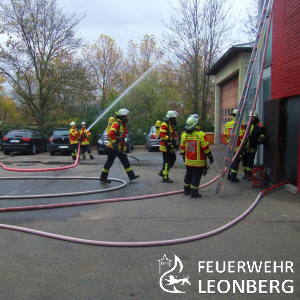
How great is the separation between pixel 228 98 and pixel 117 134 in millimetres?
12655

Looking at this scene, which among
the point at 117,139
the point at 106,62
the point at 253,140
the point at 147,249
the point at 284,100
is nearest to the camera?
the point at 147,249

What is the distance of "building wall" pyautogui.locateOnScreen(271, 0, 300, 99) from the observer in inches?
277

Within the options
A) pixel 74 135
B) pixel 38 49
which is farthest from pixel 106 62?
pixel 74 135

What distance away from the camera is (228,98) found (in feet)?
62.4

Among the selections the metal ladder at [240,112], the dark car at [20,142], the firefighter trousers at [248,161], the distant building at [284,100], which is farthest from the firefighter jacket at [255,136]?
the dark car at [20,142]

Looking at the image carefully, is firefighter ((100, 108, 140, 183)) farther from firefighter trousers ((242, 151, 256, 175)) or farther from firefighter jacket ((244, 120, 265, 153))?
firefighter jacket ((244, 120, 265, 153))

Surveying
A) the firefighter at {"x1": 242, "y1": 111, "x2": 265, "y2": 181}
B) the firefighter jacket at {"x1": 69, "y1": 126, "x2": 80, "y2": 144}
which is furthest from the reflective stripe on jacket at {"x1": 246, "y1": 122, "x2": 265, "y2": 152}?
the firefighter jacket at {"x1": 69, "y1": 126, "x2": 80, "y2": 144}

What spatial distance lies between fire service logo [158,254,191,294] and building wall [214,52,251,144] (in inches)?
502

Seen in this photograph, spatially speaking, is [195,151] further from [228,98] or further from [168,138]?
[228,98]

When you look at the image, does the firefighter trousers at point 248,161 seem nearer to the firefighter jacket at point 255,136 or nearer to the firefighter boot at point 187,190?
the firefighter jacket at point 255,136

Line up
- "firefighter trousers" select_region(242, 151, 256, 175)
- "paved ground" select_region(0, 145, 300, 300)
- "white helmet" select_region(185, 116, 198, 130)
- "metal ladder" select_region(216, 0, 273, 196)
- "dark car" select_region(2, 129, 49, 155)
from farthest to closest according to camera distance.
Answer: "dark car" select_region(2, 129, 49, 155), "firefighter trousers" select_region(242, 151, 256, 175), "metal ladder" select_region(216, 0, 273, 196), "white helmet" select_region(185, 116, 198, 130), "paved ground" select_region(0, 145, 300, 300)

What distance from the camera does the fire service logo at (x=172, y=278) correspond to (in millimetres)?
3164

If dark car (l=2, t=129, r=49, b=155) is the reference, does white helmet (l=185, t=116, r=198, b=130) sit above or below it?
above

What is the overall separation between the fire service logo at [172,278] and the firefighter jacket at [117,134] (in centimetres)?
437
